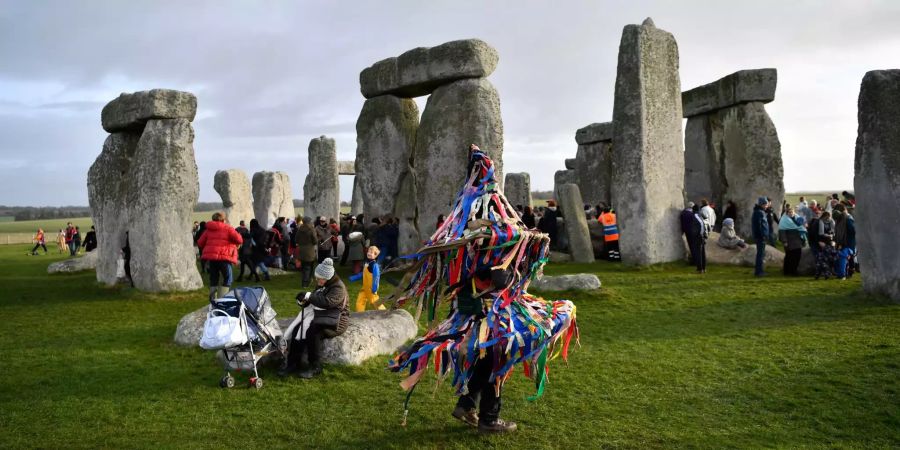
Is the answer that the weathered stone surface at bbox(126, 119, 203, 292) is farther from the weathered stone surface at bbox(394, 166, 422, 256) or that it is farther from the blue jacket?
the blue jacket

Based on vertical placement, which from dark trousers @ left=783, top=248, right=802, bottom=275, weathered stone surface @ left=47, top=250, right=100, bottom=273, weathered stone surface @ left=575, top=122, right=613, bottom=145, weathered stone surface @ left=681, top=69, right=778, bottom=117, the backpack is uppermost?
weathered stone surface @ left=681, top=69, right=778, bottom=117

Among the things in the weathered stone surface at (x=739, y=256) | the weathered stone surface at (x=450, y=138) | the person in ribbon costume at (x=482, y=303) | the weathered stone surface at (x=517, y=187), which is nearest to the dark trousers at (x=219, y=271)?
the weathered stone surface at (x=450, y=138)

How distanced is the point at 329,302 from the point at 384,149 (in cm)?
1040

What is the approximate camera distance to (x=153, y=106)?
12398 mm

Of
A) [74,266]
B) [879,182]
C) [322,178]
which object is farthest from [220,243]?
[322,178]

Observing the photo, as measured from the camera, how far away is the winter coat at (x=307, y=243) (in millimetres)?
13477

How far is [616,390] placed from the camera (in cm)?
624

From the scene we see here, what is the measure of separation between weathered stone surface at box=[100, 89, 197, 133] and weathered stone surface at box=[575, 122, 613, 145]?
15.7m

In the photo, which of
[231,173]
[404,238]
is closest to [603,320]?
[404,238]

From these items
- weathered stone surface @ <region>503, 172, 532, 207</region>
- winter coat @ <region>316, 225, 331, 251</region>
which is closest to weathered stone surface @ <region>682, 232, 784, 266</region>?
winter coat @ <region>316, 225, 331, 251</region>

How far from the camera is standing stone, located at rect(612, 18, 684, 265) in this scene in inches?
542

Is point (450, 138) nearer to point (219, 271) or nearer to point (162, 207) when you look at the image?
point (219, 271)

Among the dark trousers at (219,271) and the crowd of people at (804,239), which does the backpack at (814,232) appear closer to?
the crowd of people at (804,239)

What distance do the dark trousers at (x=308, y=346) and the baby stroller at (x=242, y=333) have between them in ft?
0.32
